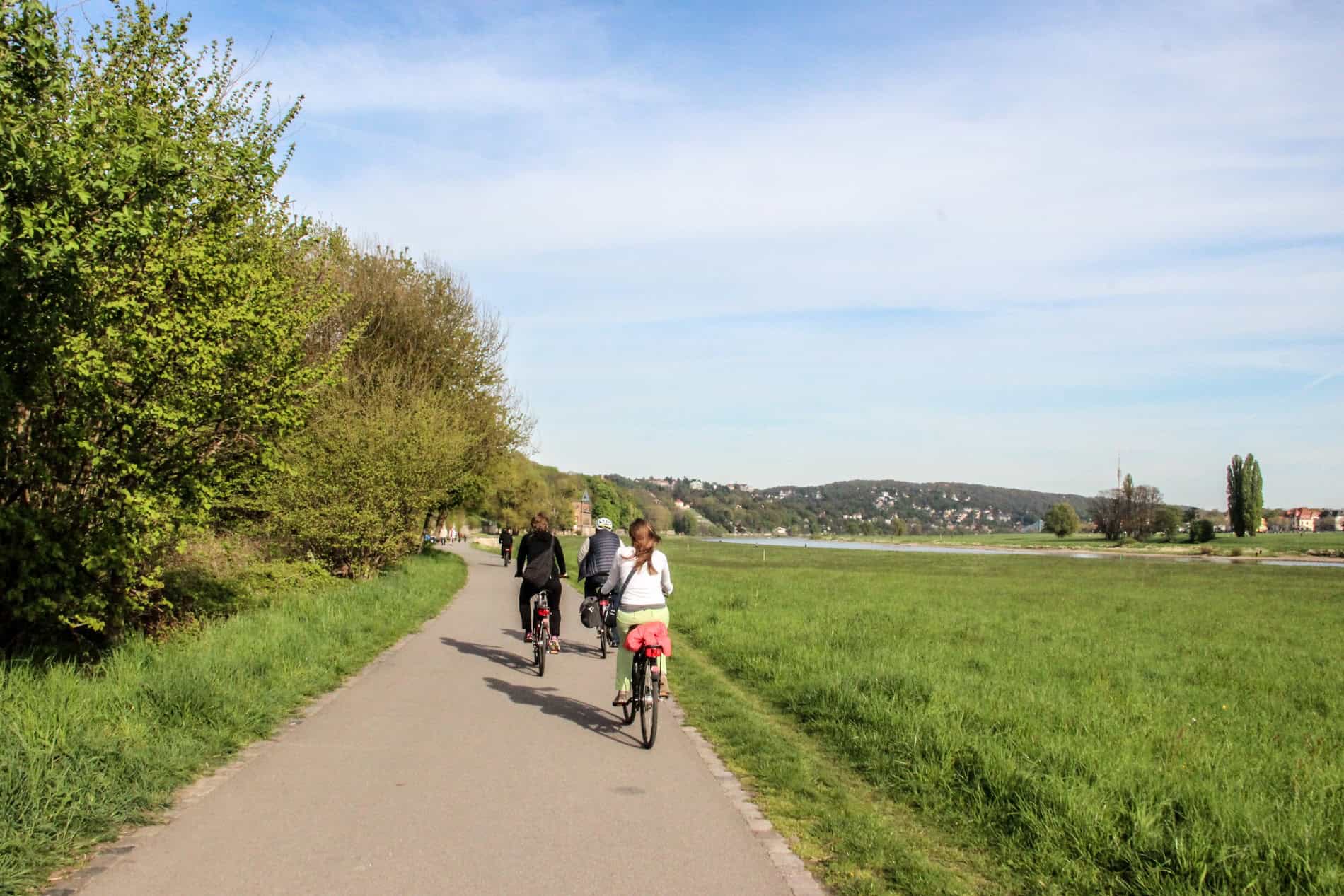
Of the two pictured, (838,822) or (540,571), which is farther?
(540,571)

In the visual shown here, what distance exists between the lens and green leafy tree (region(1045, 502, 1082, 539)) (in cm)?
16325

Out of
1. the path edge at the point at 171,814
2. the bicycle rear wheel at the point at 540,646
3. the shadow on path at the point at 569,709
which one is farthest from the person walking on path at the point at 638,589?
the bicycle rear wheel at the point at 540,646

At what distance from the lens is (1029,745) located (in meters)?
7.13

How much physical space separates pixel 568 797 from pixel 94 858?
2520mm

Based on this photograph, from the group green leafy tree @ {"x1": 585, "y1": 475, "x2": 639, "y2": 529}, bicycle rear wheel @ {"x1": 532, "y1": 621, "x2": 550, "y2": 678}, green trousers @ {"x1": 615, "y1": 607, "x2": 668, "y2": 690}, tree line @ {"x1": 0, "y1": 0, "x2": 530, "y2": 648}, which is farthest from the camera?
green leafy tree @ {"x1": 585, "y1": 475, "x2": 639, "y2": 529}

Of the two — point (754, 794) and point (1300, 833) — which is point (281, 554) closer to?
point (754, 794)

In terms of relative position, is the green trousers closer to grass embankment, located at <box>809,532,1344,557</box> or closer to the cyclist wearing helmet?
the cyclist wearing helmet

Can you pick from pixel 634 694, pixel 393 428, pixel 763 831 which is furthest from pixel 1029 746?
pixel 393 428

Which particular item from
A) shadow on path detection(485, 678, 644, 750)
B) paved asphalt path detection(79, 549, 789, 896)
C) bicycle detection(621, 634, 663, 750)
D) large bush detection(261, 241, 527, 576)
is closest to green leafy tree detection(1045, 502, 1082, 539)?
large bush detection(261, 241, 527, 576)

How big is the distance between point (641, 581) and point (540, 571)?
3.71 m

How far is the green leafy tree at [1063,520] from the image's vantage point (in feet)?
536

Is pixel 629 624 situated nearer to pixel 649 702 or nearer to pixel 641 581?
pixel 641 581

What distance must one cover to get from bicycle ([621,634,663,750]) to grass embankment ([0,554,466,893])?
2857mm

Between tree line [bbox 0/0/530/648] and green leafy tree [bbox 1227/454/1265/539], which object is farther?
green leafy tree [bbox 1227/454/1265/539]
